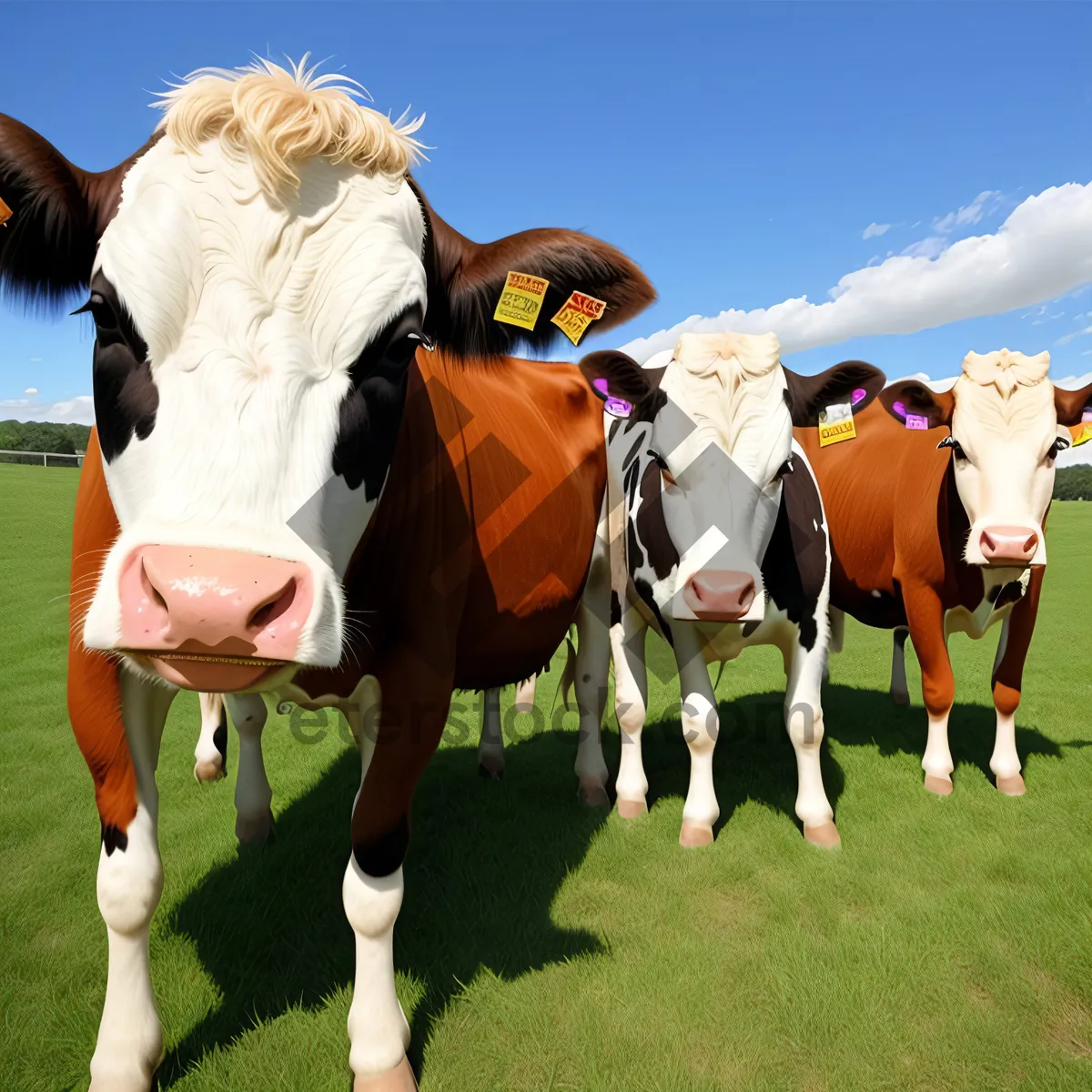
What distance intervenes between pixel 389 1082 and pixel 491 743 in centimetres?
278

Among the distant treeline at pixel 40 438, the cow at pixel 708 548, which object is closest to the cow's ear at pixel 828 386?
the cow at pixel 708 548

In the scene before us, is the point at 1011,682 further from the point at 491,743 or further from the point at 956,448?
the point at 491,743

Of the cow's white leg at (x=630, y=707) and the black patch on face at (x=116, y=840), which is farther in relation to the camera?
the cow's white leg at (x=630, y=707)

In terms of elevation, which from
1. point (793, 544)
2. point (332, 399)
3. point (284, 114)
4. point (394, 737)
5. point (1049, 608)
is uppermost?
point (284, 114)

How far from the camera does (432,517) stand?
240cm

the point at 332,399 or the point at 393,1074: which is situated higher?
the point at 332,399

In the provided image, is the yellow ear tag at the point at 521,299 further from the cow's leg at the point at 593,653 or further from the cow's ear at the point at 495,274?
the cow's leg at the point at 593,653

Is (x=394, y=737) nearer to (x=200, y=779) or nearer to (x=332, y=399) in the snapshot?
(x=332, y=399)

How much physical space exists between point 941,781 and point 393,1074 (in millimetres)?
3590

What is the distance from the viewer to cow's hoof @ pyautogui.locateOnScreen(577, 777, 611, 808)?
4324mm

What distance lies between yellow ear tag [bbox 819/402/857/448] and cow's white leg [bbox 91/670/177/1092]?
351cm

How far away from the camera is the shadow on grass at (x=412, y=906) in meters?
2.54

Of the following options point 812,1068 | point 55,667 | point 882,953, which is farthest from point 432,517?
point 55,667

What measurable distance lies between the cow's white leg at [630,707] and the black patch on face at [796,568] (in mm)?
987
